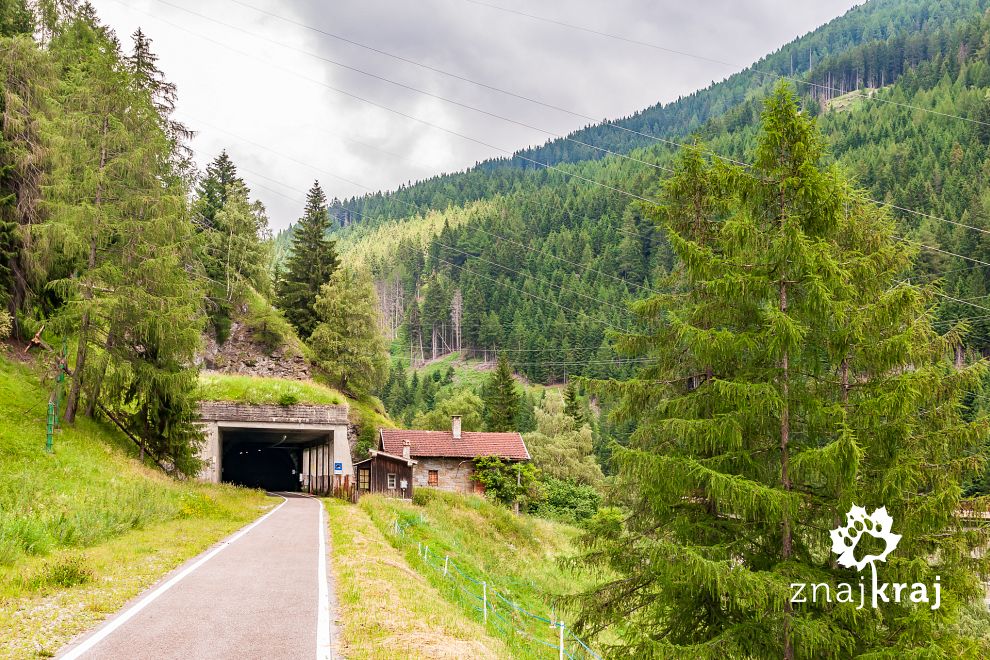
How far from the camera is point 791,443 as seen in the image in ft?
37.7

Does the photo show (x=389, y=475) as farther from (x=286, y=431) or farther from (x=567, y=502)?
(x=567, y=502)

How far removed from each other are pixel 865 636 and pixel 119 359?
2436 centimetres

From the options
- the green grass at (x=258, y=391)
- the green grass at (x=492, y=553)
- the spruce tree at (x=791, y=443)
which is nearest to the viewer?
the spruce tree at (x=791, y=443)

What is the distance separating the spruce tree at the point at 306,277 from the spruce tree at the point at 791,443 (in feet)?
153

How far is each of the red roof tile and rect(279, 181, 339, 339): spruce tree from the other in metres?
13.2

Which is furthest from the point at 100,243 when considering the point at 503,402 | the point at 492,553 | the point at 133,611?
the point at 503,402

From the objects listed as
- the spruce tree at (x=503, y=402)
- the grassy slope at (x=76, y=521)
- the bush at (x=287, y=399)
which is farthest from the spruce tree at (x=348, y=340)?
the grassy slope at (x=76, y=521)

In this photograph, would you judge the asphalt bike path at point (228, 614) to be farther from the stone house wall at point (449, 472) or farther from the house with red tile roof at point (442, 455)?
the stone house wall at point (449, 472)

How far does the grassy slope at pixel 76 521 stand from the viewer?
912 cm

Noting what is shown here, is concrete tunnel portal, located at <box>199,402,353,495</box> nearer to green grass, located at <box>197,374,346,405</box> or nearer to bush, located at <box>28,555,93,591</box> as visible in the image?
green grass, located at <box>197,374,346,405</box>

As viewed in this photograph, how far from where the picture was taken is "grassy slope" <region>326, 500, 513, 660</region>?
26.4 feet

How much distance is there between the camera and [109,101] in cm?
2581

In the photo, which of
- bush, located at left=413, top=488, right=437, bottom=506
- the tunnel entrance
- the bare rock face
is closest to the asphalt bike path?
bush, located at left=413, top=488, right=437, bottom=506

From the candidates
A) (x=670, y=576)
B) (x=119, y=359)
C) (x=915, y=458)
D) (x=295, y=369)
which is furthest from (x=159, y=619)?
(x=295, y=369)
